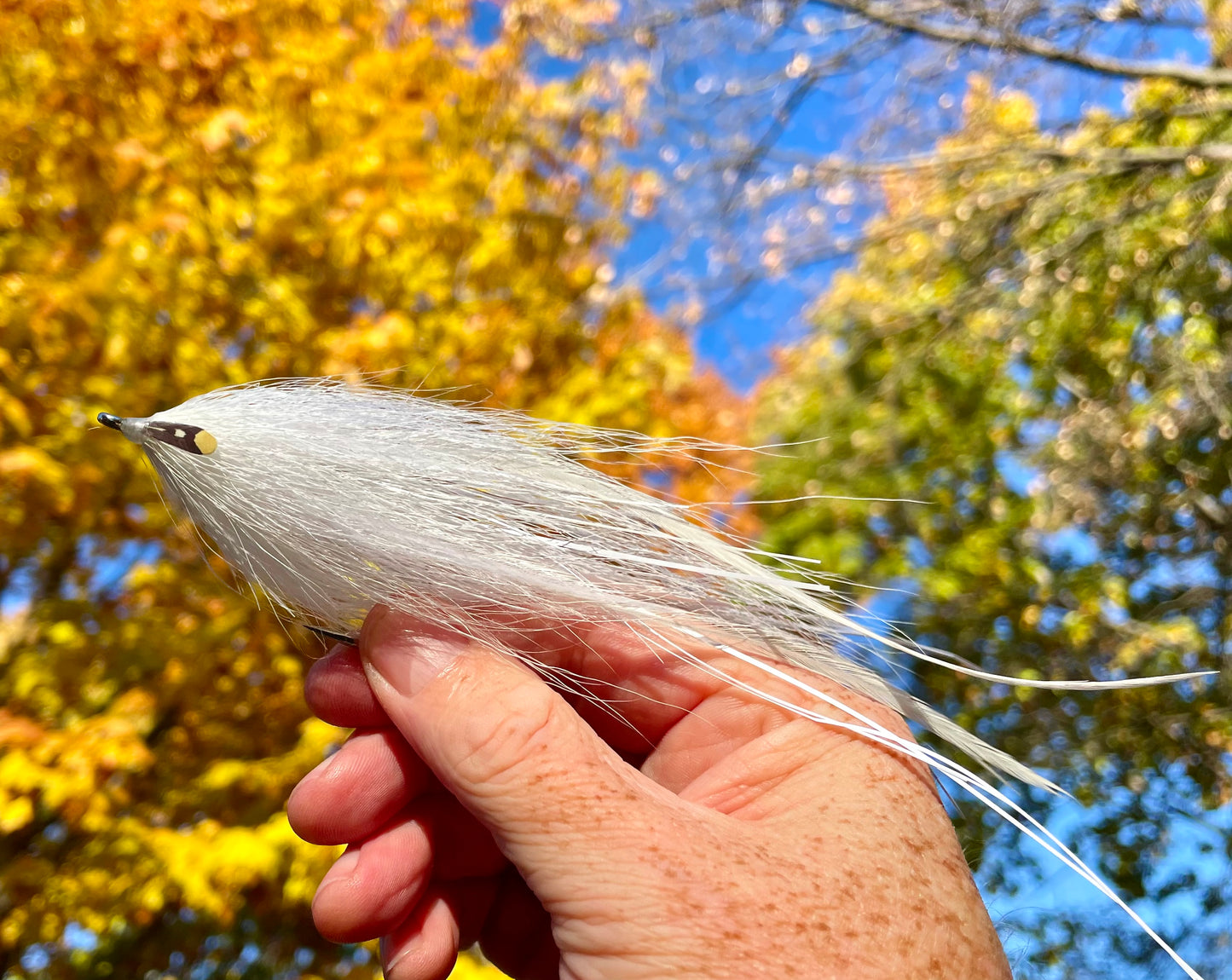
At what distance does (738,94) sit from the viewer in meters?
4.20

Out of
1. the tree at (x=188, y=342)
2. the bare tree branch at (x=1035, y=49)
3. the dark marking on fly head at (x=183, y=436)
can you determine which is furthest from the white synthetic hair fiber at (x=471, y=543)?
the bare tree branch at (x=1035, y=49)

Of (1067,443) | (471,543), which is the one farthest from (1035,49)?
(471,543)

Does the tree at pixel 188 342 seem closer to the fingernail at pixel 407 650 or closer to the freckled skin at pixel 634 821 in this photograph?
the freckled skin at pixel 634 821

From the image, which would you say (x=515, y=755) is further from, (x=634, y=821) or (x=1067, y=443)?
(x=1067, y=443)

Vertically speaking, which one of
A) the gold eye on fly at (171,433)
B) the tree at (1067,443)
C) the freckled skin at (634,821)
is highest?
the tree at (1067,443)

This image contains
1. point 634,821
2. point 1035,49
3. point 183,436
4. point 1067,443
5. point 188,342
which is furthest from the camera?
point 1067,443

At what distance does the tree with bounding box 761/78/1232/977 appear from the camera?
14.7 feet

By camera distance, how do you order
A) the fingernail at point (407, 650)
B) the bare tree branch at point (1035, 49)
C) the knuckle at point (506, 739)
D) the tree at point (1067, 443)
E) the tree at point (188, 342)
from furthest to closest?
the tree at point (1067, 443)
the bare tree branch at point (1035, 49)
the tree at point (188, 342)
the fingernail at point (407, 650)
the knuckle at point (506, 739)

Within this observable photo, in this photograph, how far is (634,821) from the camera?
1.07 m

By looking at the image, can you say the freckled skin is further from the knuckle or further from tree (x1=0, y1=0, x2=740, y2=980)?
tree (x1=0, y1=0, x2=740, y2=980)

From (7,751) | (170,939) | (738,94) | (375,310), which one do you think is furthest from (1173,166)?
(170,939)

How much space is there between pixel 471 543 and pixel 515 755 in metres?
0.37

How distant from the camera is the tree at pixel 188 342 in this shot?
2.31 m

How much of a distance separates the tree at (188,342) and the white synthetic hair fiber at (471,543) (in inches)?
46.4
